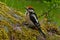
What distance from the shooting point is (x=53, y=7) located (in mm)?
7387

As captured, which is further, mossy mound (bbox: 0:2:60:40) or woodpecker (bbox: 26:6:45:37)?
woodpecker (bbox: 26:6:45:37)

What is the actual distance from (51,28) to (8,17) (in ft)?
4.58

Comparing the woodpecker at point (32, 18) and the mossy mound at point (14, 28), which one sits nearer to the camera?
the mossy mound at point (14, 28)

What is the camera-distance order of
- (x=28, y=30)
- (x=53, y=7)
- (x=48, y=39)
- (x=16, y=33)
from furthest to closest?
(x=53, y=7), (x=48, y=39), (x=28, y=30), (x=16, y=33)

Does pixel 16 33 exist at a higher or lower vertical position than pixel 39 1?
higher

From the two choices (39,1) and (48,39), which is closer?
(48,39)

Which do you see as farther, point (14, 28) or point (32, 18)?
point (32, 18)

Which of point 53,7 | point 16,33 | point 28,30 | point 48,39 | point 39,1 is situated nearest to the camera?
point 16,33

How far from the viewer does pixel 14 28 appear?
459 cm

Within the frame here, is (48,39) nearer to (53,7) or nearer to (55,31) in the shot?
(55,31)

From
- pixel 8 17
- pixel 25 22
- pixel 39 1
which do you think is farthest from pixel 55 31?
pixel 39 1

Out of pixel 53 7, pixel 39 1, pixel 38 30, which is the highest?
pixel 38 30

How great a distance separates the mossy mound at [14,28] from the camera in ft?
14.5

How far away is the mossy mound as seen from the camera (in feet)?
14.5
